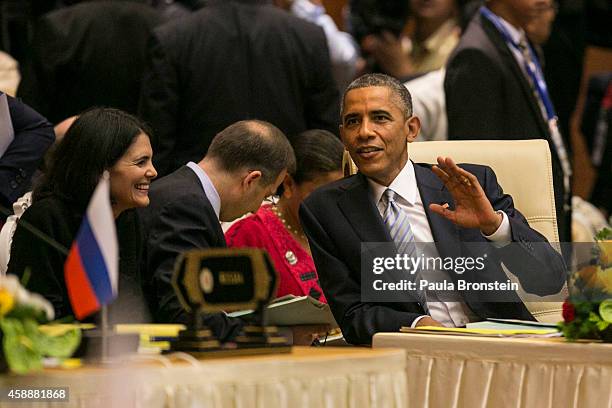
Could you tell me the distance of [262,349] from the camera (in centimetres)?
351

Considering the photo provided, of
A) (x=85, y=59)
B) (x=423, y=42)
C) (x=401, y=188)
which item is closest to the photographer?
(x=401, y=188)

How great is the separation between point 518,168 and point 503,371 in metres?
1.46

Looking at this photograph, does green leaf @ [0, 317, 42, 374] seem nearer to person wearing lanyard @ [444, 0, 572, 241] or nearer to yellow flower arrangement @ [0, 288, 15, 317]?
yellow flower arrangement @ [0, 288, 15, 317]

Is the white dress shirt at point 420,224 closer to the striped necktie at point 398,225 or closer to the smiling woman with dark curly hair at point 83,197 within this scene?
the striped necktie at point 398,225

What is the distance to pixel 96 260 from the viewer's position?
Result: 10.9 feet

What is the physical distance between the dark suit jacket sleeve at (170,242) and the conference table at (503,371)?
78 cm

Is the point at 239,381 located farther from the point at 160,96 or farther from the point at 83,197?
the point at 160,96

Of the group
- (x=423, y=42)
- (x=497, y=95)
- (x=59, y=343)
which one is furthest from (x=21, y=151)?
(x=423, y=42)

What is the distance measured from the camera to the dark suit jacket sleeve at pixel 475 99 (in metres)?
6.39

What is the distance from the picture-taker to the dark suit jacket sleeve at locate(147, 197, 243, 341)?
4578 mm

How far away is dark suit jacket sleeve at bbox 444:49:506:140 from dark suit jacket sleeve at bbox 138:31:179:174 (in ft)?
4.26

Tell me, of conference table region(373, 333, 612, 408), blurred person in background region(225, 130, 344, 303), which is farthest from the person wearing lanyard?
conference table region(373, 333, 612, 408)

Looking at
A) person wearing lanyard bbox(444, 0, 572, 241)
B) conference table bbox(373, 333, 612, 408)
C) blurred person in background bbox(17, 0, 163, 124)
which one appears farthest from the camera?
blurred person in background bbox(17, 0, 163, 124)

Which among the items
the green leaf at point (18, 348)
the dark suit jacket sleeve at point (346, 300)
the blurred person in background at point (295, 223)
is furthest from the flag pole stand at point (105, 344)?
the blurred person in background at point (295, 223)
